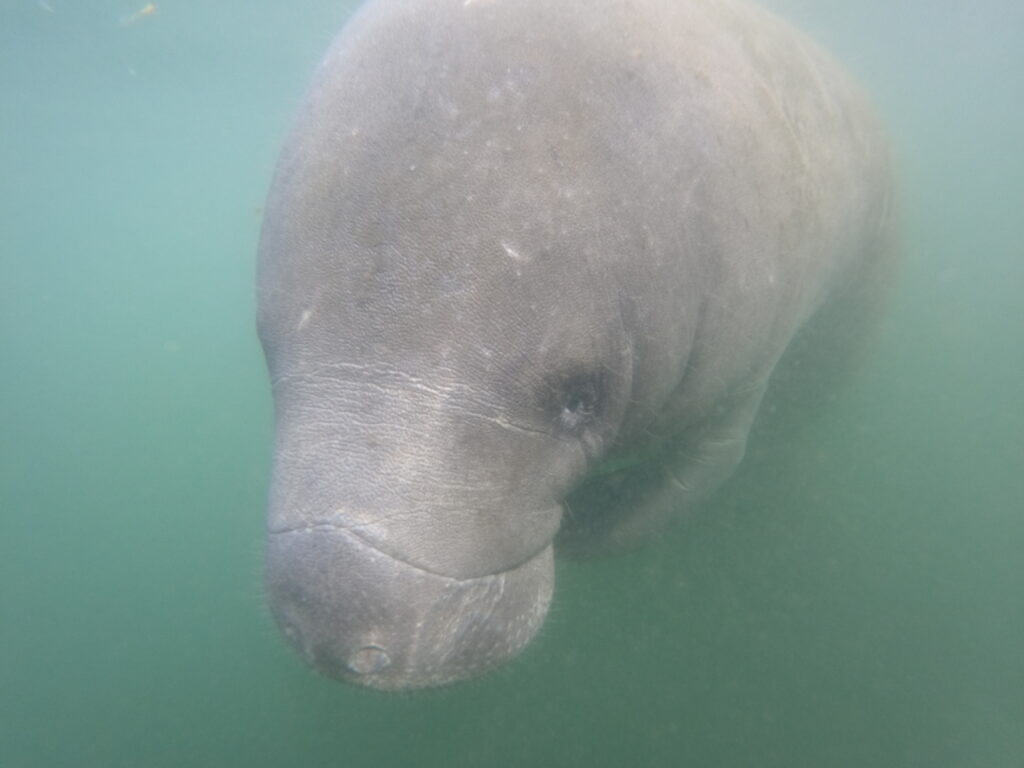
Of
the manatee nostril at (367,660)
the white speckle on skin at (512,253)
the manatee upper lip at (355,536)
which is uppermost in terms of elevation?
the white speckle on skin at (512,253)

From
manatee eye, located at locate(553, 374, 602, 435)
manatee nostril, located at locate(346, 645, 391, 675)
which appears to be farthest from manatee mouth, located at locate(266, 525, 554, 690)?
manatee eye, located at locate(553, 374, 602, 435)

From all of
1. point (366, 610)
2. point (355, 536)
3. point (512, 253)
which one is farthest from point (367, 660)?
point (512, 253)

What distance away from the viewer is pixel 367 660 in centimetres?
204

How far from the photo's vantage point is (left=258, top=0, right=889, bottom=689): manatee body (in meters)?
2.08

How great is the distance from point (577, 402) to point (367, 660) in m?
1.05

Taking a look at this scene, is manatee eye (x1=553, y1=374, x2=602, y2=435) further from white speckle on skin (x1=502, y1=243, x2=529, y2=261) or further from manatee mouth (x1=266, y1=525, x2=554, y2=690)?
manatee mouth (x1=266, y1=525, x2=554, y2=690)

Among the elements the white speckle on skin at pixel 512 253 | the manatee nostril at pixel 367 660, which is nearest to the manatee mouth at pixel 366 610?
the manatee nostril at pixel 367 660

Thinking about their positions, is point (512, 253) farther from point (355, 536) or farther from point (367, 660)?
point (367, 660)

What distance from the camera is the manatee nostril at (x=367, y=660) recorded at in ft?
6.68

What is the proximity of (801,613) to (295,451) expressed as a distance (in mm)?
6987

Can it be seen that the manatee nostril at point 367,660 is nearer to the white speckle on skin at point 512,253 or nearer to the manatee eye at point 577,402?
the manatee eye at point 577,402

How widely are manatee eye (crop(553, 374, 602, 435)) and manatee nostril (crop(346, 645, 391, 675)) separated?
3.01 feet

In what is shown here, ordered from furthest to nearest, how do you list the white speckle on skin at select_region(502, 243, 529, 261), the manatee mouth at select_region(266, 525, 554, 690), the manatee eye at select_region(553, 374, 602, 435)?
the manatee eye at select_region(553, 374, 602, 435) → the white speckle on skin at select_region(502, 243, 529, 261) → the manatee mouth at select_region(266, 525, 554, 690)

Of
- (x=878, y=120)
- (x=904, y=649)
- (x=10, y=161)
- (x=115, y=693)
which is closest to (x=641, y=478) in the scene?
(x=878, y=120)
